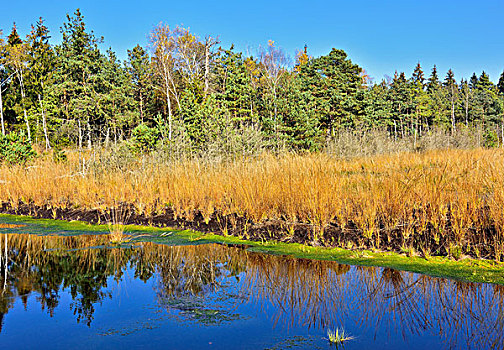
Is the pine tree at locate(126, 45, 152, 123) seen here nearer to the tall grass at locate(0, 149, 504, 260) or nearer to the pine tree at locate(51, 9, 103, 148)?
the pine tree at locate(51, 9, 103, 148)

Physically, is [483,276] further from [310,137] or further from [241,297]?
[310,137]

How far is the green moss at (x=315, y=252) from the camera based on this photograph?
208 inches

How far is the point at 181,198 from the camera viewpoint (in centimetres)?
960

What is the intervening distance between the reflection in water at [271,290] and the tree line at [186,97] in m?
8.72

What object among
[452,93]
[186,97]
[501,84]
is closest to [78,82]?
[186,97]

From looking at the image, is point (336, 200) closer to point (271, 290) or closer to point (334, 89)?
point (271, 290)

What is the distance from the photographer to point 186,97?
23.6 meters

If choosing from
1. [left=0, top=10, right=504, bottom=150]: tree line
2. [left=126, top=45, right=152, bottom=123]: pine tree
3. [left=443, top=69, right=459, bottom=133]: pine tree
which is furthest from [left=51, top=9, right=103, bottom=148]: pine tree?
[left=443, top=69, right=459, bottom=133]: pine tree

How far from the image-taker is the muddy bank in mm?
6090

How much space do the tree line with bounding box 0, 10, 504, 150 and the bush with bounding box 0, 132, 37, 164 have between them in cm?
259

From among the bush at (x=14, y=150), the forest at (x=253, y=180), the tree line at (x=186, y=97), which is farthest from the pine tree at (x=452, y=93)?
the bush at (x=14, y=150)

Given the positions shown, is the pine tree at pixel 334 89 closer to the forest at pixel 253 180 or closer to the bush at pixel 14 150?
the forest at pixel 253 180

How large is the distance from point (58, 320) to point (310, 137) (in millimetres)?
21756

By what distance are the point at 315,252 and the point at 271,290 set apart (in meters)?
1.76
